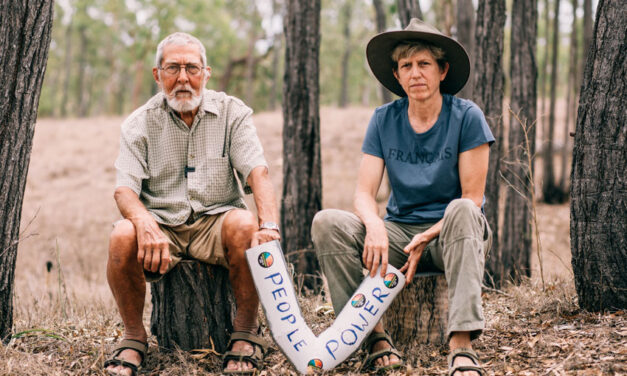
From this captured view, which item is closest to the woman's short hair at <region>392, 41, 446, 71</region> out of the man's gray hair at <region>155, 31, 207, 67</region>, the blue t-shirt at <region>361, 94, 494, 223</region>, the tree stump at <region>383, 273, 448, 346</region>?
the blue t-shirt at <region>361, 94, 494, 223</region>

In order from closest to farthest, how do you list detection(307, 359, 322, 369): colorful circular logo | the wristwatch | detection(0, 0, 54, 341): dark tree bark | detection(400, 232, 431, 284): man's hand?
detection(307, 359, 322, 369): colorful circular logo
detection(400, 232, 431, 284): man's hand
the wristwatch
detection(0, 0, 54, 341): dark tree bark

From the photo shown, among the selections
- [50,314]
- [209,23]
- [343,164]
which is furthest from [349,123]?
[50,314]

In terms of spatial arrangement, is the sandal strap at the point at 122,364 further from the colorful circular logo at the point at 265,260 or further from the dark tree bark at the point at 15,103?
the colorful circular logo at the point at 265,260

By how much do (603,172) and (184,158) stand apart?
2525 millimetres

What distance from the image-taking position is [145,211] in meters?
3.32

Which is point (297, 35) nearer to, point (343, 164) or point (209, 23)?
point (343, 164)

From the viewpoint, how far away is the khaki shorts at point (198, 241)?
3377mm

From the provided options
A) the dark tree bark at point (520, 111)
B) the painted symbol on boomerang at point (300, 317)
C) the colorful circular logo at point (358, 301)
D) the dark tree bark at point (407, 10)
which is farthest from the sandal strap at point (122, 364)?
the dark tree bark at point (407, 10)

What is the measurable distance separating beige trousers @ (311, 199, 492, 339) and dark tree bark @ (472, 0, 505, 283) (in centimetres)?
266

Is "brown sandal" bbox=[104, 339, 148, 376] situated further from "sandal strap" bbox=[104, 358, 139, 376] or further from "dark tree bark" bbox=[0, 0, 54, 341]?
"dark tree bark" bbox=[0, 0, 54, 341]

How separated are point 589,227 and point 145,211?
2631mm

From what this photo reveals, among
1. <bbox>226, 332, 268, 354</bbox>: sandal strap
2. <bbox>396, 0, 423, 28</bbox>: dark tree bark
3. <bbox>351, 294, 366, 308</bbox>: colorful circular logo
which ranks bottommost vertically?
<bbox>226, 332, 268, 354</bbox>: sandal strap

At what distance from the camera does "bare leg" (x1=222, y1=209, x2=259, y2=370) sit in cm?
328

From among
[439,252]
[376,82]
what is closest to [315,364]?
[439,252]
